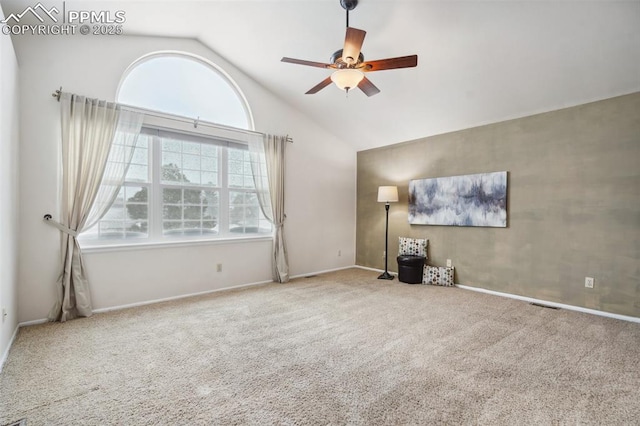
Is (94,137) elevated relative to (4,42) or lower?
lower

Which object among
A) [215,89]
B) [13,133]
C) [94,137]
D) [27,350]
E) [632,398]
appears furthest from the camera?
[215,89]

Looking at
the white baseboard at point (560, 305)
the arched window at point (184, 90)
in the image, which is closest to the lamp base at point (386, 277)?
the white baseboard at point (560, 305)

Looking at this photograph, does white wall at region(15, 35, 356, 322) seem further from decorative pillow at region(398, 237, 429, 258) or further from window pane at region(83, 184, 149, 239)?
decorative pillow at region(398, 237, 429, 258)

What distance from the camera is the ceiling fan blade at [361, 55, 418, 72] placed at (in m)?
2.45

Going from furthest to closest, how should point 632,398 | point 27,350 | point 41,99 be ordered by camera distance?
point 41,99 < point 27,350 < point 632,398

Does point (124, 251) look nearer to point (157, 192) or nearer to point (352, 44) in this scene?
point (157, 192)

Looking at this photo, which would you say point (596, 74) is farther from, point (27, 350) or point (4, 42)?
point (27, 350)

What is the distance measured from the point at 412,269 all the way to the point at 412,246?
0.47 metres

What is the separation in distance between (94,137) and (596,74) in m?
5.48

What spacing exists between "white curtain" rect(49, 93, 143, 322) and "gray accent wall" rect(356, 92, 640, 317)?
15.0 feet

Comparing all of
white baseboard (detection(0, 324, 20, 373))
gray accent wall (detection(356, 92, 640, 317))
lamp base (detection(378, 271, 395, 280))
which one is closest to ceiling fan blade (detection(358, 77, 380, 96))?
gray accent wall (detection(356, 92, 640, 317))

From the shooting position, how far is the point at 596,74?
3.08m

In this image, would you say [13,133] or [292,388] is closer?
[292,388]

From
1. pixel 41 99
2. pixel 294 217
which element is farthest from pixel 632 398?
pixel 41 99
